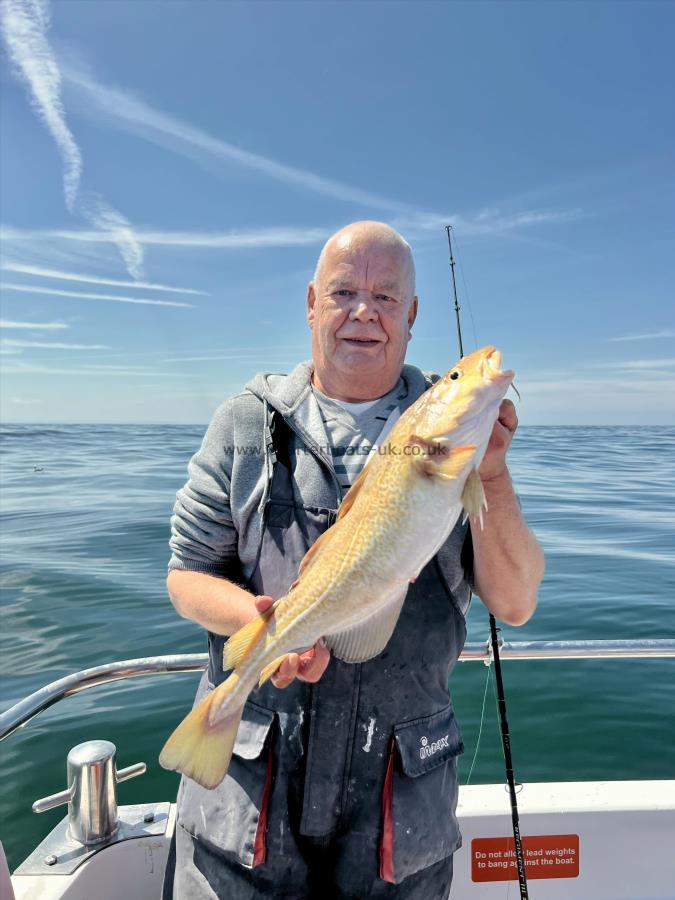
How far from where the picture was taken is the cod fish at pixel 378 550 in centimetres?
219

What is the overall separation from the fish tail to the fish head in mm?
1186

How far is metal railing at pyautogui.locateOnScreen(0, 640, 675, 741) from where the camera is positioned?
10.7 feet

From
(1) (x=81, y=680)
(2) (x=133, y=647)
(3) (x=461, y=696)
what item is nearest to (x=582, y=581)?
(3) (x=461, y=696)

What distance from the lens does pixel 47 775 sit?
5.93 m

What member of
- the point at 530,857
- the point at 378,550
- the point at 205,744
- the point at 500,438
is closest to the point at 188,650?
the point at 530,857

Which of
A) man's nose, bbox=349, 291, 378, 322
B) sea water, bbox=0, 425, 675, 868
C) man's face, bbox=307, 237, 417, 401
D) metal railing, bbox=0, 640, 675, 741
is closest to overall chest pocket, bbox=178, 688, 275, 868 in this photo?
metal railing, bbox=0, 640, 675, 741

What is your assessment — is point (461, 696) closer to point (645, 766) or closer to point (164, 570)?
point (645, 766)

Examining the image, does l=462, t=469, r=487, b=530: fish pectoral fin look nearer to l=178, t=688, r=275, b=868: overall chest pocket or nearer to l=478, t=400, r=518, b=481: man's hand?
l=478, t=400, r=518, b=481: man's hand

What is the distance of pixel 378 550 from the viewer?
2.19 m

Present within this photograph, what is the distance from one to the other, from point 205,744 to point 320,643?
1.80 ft

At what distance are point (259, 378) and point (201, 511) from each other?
729 millimetres

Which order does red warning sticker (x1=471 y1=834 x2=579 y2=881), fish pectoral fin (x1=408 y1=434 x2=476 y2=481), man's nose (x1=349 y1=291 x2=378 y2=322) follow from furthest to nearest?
red warning sticker (x1=471 y1=834 x2=579 y2=881)
man's nose (x1=349 y1=291 x2=378 y2=322)
fish pectoral fin (x1=408 y1=434 x2=476 y2=481)

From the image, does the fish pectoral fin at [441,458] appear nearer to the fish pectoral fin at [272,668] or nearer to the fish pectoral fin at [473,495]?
the fish pectoral fin at [473,495]

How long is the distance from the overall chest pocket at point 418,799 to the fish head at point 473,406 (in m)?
1.20
